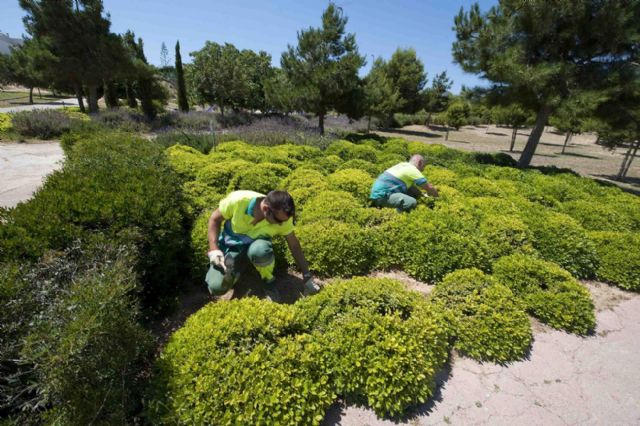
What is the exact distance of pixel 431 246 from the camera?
4.04 meters

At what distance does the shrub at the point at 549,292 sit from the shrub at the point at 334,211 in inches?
78.5

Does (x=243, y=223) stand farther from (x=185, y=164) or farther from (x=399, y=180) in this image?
(x=185, y=164)

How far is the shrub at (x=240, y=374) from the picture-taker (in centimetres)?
189

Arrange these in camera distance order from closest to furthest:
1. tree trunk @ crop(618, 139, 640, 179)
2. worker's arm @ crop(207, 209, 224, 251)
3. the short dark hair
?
the short dark hair → worker's arm @ crop(207, 209, 224, 251) → tree trunk @ crop(618, 139, 640, 179)

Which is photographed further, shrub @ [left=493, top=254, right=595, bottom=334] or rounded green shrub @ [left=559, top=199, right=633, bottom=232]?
rounded green shrub @ [left=559, top=199, right=633, bottom=232]

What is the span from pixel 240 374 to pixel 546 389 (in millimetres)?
2656

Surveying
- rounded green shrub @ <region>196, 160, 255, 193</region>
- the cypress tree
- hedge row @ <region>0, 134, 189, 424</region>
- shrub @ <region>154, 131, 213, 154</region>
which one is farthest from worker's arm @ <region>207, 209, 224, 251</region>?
the cypress tree

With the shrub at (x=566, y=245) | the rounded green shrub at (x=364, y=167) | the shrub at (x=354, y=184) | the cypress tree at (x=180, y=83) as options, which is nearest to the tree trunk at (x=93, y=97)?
the cypress tree at (x=180, y=83)

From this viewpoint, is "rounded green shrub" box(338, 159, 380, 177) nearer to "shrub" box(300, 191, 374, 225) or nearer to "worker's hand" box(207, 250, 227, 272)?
"shrub" box(300, 191, 374, 225)

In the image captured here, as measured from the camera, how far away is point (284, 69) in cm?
1684

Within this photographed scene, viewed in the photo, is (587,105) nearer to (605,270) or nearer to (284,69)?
(605,270)

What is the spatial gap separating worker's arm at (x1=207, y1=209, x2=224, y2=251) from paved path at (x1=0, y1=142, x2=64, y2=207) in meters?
5.11

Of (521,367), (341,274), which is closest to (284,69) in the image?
(341,274)

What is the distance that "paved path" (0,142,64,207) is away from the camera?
6145mm
